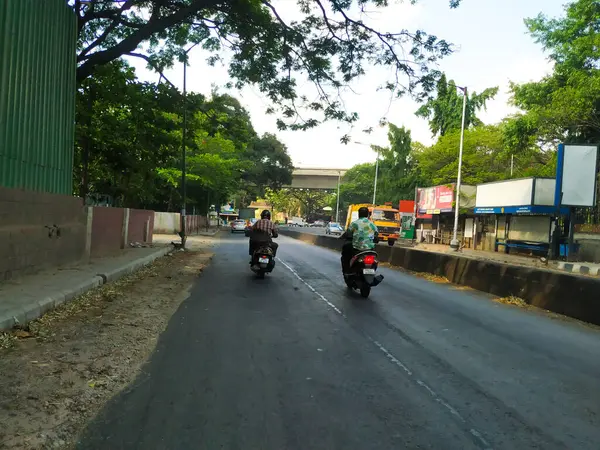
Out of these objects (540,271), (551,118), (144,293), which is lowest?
(144,293)

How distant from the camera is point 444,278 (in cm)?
1388

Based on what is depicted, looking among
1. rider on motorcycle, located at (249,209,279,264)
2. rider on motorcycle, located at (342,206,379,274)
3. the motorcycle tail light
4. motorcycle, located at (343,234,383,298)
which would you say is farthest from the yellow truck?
the motorcycle tail light

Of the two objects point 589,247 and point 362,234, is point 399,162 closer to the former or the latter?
point 589,247

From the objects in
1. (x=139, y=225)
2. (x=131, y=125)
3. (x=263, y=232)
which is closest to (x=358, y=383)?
(x=263, y=232)

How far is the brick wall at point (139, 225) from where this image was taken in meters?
21.0

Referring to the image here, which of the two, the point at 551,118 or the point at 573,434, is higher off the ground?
the point at 551,118

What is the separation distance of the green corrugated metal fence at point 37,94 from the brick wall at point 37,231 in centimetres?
28

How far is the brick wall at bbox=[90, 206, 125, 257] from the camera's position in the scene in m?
15.1

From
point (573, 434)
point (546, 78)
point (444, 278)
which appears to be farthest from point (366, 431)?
point (546, 78)

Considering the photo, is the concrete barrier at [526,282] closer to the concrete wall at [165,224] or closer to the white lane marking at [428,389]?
the white lane marking at [428,389]

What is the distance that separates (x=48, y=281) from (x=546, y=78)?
24934mm

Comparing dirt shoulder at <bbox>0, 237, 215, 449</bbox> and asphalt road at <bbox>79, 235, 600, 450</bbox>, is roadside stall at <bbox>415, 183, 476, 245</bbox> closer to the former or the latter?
asphalt road at <bbox>79, 235, 600, 450</bbox>

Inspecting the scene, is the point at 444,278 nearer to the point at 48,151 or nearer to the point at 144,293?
the point at 144,293

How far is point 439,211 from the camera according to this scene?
39125 mm
